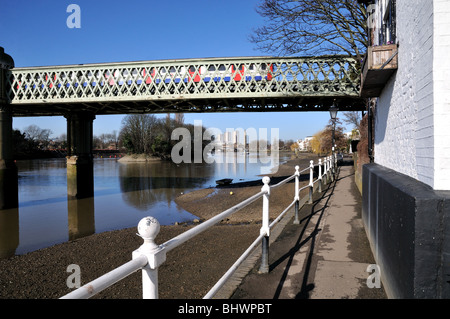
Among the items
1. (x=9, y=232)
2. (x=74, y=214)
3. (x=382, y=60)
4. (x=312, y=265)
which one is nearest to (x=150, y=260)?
(x=312, y=265)

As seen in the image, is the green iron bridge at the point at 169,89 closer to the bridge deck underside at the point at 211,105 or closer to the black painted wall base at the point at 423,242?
the bridge deck underside at the point at 211,105

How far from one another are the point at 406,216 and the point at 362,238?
3726 millimetres

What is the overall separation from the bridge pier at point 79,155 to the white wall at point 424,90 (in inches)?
1152

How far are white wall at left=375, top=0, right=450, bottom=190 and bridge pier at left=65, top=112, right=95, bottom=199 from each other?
2927 centimetres

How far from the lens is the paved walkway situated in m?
3.69

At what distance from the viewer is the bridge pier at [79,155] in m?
28.5

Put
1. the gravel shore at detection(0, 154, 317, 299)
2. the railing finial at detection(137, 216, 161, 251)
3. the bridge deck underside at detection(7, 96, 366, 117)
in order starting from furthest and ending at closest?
the bridge deck underside at detection(7, 96, 366, 117) → the gravel shore at detection(0, 154, 317, 299) → the railing finial at detection(137, 216, 161, 251)

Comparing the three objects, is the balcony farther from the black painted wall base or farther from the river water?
the river water

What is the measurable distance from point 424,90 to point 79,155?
31.4 metres

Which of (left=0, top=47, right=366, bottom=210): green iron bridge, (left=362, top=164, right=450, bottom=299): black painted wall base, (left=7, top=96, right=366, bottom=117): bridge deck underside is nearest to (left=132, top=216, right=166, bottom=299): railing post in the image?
(left=362, top=164, right=450, bottom=299): black painted wall base

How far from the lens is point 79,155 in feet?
97.5

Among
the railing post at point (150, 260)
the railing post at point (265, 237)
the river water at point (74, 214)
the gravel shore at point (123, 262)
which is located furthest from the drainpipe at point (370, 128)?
the river water at point (74, 214)

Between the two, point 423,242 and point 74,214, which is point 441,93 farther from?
point 74,214

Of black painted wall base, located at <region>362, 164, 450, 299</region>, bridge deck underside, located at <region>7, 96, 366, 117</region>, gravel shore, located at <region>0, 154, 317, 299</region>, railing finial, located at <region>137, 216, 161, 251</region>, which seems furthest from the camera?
bridge deck underside, located at <region>7, 96, 366, 117</region>
